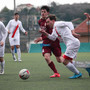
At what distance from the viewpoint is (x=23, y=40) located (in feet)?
98.3

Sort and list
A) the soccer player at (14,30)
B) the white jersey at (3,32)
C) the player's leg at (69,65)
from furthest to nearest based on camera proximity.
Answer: the soccer player at (14,30), the white jersey at (3,32), the player's leg at (69,65)

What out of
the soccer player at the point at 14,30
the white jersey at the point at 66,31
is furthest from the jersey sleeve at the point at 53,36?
the soccer player at the point at 14,30

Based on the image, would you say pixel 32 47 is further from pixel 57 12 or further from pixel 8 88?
pixel 8 88

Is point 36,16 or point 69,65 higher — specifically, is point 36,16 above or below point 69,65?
below

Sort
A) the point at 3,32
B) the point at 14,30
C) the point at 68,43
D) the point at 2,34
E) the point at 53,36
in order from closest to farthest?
the point at 68,43 → the point at 53,36 → the point at 3,32 → the point at 2,34 → the point at 14,30

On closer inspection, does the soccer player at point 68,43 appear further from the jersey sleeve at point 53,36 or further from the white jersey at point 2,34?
the white jersey at point 2,34

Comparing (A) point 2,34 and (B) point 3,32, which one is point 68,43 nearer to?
(B) point 3,32

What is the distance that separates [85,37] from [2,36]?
24.3 metres

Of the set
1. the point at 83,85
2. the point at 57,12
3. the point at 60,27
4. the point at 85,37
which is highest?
the point at 60,27

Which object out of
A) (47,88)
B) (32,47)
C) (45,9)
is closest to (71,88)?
(47,88)

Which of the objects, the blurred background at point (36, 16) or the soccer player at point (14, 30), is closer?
the soccer player at point (14, 30)

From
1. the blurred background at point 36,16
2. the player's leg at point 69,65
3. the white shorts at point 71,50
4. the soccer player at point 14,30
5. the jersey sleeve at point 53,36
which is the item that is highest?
the jersey sleeve at point 53,36

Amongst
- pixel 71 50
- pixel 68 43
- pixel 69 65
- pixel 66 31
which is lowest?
pixel 69 65

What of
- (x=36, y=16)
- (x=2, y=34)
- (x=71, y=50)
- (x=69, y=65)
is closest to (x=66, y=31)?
(x=71, y=50)
